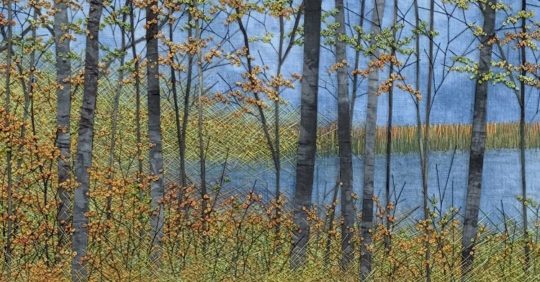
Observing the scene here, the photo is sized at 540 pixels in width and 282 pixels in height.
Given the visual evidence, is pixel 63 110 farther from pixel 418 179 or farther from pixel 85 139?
pixel 418 179

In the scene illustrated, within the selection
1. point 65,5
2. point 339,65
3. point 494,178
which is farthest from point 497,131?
point 65,5

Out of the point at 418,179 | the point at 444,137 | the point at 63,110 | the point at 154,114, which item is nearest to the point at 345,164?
the point at 154,114

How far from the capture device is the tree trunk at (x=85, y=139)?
10023 mm

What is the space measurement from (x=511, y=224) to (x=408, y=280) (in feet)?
20.6

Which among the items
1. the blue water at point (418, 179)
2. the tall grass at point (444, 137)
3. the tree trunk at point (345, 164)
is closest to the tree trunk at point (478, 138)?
the tree trunk at point (345, 164)

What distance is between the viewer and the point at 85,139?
10102mm

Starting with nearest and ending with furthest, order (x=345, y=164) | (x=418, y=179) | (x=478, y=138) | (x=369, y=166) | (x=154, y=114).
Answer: (x=478, y=138)
(x=345, y=164)
(x=154, y=114)
(x=369, y=166)
(x=418, y=179)

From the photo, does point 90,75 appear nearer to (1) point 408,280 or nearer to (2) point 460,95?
(1) point 408,280

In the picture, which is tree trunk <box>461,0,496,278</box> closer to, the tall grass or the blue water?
the blue water

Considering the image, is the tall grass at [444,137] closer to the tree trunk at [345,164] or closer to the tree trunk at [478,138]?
the tree trunk at [345,164]

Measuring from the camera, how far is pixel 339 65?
14.5 metres

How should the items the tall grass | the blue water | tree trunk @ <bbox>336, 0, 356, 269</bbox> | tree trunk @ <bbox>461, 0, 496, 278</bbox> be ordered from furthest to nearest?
the tall grass, the blue water, tree trunk @ <bbox>336, 0, 356, 269</bbox>, tree trunk @ <bbox>461, 0, 496, 278</bbox>

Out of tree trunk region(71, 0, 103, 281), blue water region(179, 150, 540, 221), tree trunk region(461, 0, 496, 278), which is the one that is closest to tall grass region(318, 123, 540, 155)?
blue water region(179, 150, 540, 221)

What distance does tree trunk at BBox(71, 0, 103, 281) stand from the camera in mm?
10023
